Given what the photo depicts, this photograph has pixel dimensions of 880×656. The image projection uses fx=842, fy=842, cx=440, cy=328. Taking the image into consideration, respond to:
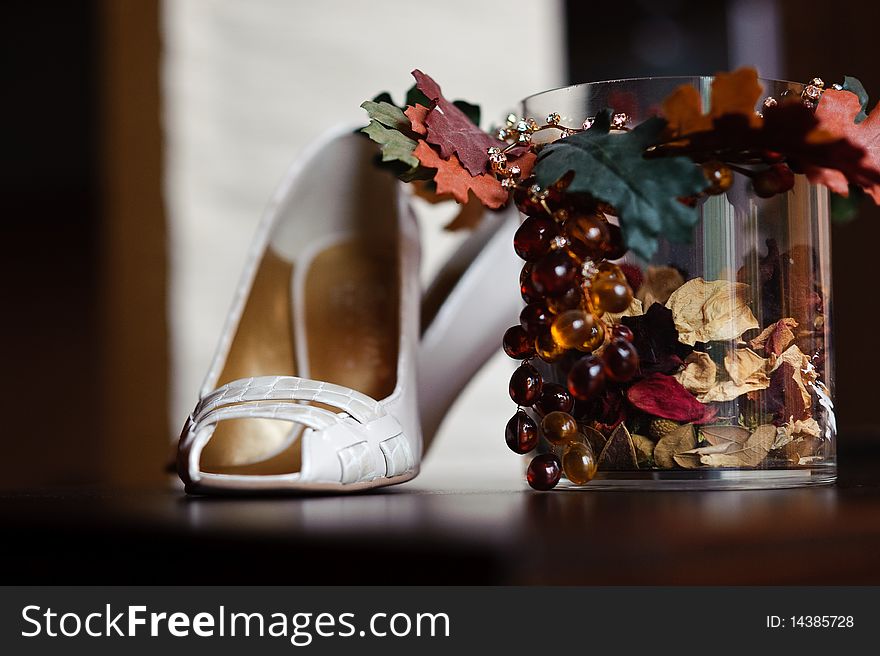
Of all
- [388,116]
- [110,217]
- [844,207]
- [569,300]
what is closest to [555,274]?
[569,300]

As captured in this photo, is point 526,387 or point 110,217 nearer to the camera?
point 526,387

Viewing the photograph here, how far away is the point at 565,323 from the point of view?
14.5 inches

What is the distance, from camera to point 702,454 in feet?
1.25

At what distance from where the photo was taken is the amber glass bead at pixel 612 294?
0.37 metres

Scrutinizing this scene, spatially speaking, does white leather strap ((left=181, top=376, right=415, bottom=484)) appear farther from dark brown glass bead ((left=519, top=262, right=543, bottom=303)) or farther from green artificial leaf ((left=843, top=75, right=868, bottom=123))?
green artificial leaf ((left=843, top=75, right=868, bottom=123))

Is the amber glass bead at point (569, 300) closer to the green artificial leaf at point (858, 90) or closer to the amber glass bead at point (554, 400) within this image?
the amber glass bead at point (554, 400)

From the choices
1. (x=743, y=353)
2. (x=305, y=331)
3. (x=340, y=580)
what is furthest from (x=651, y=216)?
(x=305, y=331)

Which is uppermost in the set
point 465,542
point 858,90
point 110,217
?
point 110,217

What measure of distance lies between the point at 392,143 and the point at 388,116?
27 mm

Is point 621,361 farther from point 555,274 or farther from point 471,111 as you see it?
point 471,111

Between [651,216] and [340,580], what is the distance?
0.65ft

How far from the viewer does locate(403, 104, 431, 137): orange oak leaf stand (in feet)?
1.34

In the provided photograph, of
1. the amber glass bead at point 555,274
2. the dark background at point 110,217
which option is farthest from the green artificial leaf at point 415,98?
the dark background at point 110,217

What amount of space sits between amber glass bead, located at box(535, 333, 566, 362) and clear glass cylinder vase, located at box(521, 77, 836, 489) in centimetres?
2
